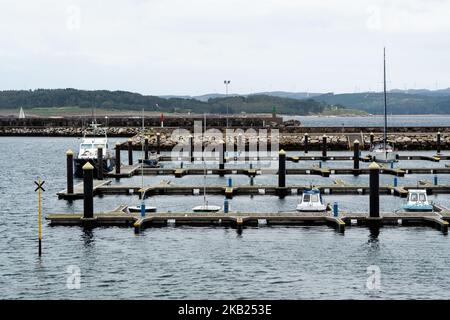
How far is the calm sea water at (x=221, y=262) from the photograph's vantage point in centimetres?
3525

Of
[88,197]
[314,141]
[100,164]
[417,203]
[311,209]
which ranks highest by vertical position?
[314,141]

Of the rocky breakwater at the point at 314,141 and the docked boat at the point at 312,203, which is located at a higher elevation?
the rocky breakwater at the point at 314,141

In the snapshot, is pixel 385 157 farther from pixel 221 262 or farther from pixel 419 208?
pixel 221 262

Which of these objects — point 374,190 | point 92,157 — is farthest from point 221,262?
point 92,157

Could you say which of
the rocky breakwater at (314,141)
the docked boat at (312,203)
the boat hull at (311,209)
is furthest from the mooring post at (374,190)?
the rocky breakwater at (314,141)

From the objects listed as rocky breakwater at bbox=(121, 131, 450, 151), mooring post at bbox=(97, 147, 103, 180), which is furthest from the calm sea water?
rocky breakwater at bbox=(121, 131, 450, 151)

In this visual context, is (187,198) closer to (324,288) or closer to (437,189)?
(437,189)

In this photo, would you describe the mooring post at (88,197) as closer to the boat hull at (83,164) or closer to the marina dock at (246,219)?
the marina dock at (246,219)

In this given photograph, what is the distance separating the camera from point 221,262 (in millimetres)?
41312

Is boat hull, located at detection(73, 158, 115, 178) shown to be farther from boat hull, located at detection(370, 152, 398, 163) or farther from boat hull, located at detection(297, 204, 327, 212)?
boat hull, located at detection(370, 152, 398, 163)

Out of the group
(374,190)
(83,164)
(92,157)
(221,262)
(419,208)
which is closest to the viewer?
(221,262)

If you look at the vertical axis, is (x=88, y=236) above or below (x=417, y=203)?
below
